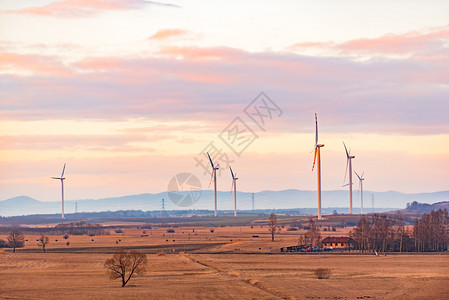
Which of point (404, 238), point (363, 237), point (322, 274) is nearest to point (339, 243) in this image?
point (363, 237)

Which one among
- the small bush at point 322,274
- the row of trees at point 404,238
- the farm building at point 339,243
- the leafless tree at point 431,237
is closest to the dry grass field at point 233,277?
the small bush at point 322,274

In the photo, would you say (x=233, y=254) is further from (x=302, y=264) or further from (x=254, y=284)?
(x=254, y=284)

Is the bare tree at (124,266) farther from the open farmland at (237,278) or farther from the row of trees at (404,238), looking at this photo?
the row of trees at (404,238)

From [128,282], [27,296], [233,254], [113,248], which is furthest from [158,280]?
[113,248]

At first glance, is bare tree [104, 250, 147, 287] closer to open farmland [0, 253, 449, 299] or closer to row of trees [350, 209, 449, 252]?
open farmland [0, 253, 449, 299]

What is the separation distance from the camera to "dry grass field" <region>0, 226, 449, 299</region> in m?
86.2

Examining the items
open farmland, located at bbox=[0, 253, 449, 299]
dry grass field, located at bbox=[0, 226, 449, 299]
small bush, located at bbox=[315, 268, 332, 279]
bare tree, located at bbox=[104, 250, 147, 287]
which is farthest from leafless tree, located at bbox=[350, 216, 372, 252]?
bare tree, located at bbox=[104, 250, 147, 287]

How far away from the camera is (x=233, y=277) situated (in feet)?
335

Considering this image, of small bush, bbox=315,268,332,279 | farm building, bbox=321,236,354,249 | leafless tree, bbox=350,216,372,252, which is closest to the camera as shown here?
small bush, bbox=315,268,332,279

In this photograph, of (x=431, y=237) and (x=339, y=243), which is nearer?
(x=431, y=237)

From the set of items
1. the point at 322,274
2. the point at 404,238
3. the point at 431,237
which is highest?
the point at 431,237

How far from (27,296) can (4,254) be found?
7158 cm

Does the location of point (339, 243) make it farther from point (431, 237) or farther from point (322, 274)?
point (322, 274)

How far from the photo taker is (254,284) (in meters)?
94.1
